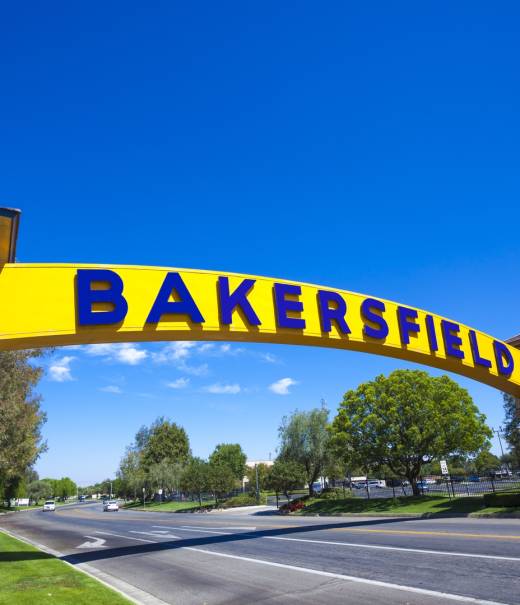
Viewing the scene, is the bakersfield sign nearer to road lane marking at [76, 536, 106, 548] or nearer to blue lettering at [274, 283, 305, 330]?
blue lettering at [274, 283, 305, 330]

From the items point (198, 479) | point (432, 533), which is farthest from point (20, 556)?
point (198, 479)

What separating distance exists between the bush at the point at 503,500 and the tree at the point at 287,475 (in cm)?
2393

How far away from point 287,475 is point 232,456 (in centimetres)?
7486

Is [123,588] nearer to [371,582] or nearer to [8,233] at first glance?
[371,582]

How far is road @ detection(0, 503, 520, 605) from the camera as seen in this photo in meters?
9.50

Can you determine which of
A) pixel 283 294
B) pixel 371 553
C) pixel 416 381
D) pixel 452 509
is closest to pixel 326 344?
Result: pixel 283 294

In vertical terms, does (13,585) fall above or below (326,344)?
below

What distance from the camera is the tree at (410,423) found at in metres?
33.2

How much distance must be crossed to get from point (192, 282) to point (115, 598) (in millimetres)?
8027

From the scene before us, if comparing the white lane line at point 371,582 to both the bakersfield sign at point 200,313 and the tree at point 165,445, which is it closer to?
the bakersfield sign at point 200,313

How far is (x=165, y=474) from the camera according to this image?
7656cm

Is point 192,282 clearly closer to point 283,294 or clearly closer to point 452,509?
point 283,294

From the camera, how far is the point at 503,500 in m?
23.3

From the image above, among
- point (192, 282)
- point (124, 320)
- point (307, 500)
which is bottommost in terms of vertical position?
point (307, 500)
